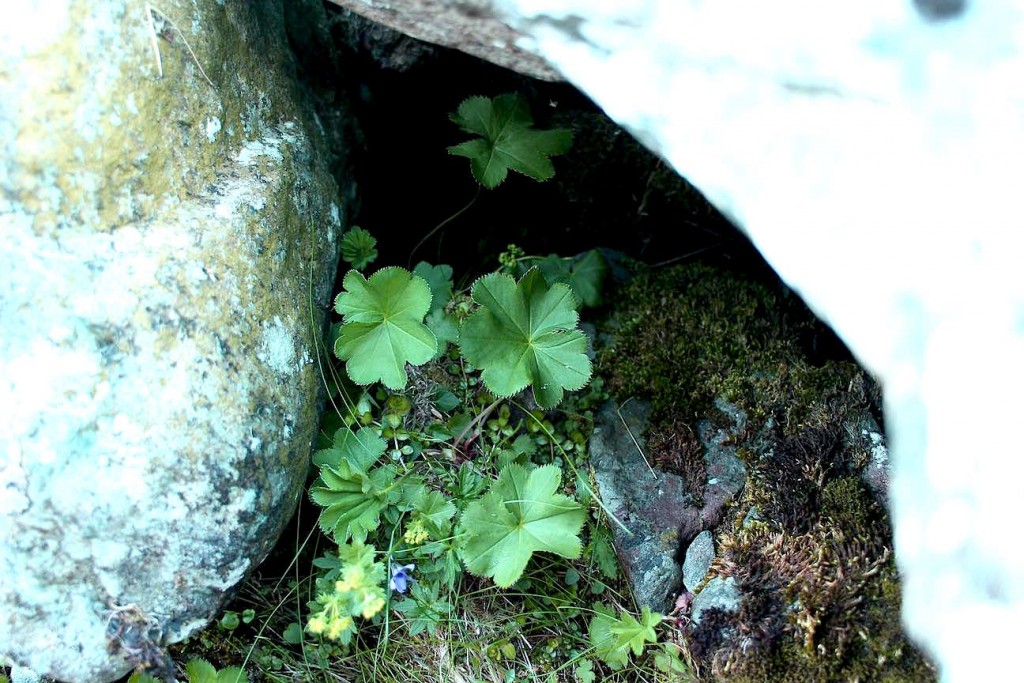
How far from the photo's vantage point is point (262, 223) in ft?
7.34

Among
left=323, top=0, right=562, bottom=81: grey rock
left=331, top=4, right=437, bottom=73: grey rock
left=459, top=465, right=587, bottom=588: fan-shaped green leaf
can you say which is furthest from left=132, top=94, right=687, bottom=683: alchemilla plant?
left=331, top=4, right=437, bottom=73: grey rock

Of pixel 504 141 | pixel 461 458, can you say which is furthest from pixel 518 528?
pixel 504 141

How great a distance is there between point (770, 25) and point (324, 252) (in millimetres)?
1385

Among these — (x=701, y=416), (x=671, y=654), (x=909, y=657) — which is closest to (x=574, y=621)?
(x=671, y=654)

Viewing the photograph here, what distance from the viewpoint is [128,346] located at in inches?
78.7

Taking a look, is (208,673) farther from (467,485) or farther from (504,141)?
(504,141)

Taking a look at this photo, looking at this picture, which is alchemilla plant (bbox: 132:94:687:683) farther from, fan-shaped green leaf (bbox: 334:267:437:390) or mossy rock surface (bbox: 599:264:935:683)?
mossy rock surface (bbox: 599:264:935:683)

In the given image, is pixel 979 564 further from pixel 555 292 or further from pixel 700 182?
pixel 555 292

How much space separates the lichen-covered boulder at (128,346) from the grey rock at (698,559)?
111 cm

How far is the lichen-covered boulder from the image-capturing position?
1949 millimetres

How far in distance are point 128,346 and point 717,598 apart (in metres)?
1.61

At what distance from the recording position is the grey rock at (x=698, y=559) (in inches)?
90.4

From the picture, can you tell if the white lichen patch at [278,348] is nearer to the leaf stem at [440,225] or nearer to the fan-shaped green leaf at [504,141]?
the leaf stem at [440,225]

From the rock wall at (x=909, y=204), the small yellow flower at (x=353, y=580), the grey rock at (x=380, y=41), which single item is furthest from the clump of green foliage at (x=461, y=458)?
the rock wall at (x=909, y=204)
